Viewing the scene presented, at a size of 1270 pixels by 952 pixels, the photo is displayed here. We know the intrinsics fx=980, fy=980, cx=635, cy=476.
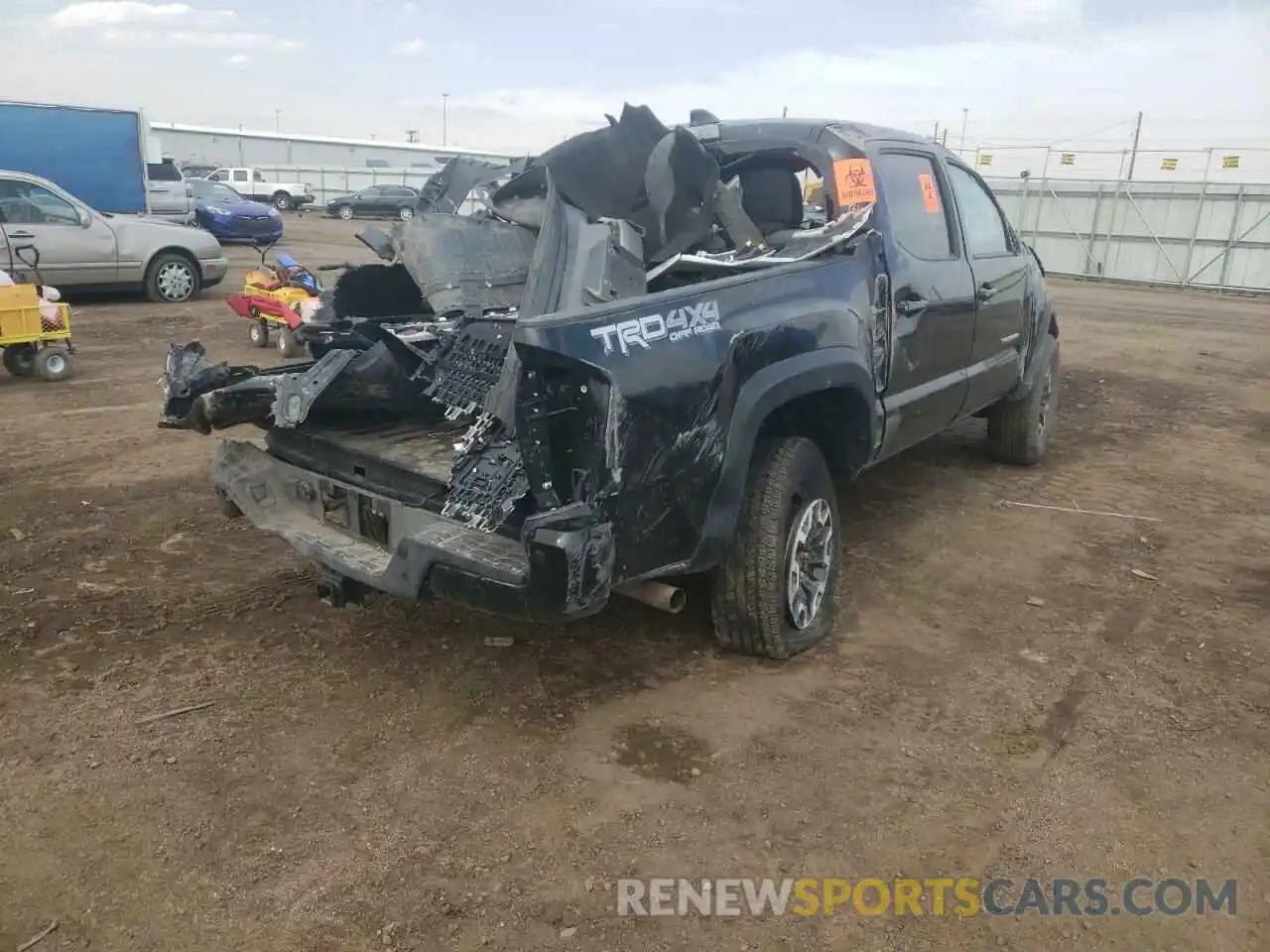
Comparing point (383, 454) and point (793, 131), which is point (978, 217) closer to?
point (793, 131)

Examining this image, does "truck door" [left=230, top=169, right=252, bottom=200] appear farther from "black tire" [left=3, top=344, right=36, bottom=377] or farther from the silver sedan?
"black tire" [left=3, top=344, right=36, bottom=377]

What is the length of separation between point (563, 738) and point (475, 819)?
485 mm

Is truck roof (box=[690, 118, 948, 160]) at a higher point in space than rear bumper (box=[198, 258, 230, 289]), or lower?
higher

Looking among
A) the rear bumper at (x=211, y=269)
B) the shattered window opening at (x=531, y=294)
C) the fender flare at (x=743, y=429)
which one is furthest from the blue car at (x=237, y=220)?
the fender flare at (x=743, y=429)

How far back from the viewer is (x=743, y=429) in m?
3.19

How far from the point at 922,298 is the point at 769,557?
5.34 feet

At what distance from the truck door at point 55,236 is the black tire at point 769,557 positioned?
10374 mm

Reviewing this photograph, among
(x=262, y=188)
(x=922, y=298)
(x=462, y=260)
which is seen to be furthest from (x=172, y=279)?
(x=262, y=188)

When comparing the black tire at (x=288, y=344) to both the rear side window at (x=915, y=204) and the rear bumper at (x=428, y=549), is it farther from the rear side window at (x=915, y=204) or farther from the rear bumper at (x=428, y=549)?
the rear side window at (x=915, y=204)

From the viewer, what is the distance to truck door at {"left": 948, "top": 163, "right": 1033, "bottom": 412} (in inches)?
201

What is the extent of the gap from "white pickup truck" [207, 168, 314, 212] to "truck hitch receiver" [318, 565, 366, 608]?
33.9 metres

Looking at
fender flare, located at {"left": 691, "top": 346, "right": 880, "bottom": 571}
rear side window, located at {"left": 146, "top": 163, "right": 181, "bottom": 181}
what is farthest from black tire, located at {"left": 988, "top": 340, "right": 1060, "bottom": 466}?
rear side window, located at {"left": 146, "top": 163, "right": 181, "bottom": 181}

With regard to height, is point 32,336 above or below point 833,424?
below

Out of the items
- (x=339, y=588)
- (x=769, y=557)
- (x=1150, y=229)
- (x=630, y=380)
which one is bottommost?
(x=339, y=588)
